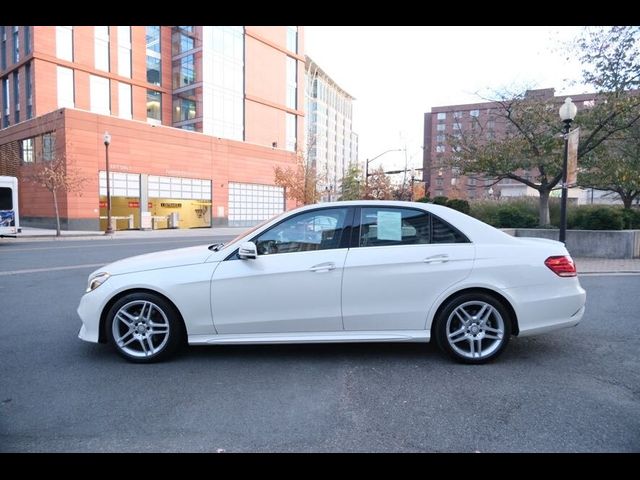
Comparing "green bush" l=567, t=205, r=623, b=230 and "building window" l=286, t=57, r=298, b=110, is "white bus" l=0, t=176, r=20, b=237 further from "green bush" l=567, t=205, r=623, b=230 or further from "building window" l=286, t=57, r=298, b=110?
"building window" l=286, t=57, r=298, b=110

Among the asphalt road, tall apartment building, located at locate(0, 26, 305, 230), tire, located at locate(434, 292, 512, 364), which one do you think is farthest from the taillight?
tall apartment building, located at locate(0, 26, 305, 230)

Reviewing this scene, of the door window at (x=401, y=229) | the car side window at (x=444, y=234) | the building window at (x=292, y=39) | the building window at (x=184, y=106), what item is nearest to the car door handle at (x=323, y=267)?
the door window at (x=401, y=229)

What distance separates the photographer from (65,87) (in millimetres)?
33969

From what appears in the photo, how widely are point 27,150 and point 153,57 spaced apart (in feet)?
48.8

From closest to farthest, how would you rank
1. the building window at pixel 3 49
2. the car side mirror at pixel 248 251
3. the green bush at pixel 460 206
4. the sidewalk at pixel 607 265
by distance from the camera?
the car side mirror at pixel 248 251, the sidewalk at pixel 607 265, the green bush at pixel 460 206, the building window at pixel 3 49

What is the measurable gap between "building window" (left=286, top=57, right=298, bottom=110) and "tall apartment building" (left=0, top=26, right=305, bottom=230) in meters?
0.66

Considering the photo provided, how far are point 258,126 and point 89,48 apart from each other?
16661 mm

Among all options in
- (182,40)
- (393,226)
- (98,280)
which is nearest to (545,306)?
(393,226)

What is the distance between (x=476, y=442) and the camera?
271 centimetres

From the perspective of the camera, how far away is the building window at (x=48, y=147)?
28.5 m

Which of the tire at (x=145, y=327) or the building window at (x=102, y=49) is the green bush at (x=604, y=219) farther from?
→ the building window at (x=102, y=49)

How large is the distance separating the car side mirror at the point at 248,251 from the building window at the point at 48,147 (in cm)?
3035

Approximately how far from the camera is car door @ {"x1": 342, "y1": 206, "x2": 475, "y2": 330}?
400 centimetres

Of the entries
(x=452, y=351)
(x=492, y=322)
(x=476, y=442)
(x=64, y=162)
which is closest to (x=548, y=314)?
(x=492, y=322)
